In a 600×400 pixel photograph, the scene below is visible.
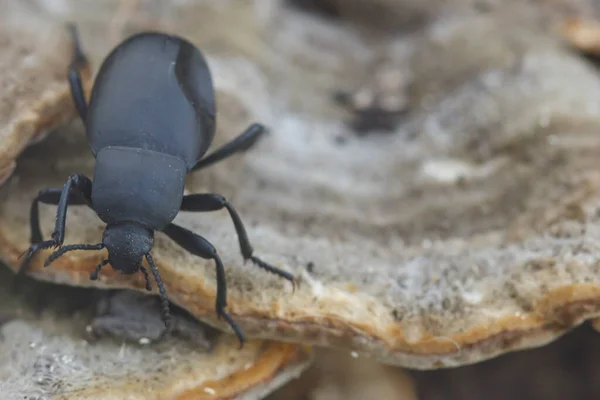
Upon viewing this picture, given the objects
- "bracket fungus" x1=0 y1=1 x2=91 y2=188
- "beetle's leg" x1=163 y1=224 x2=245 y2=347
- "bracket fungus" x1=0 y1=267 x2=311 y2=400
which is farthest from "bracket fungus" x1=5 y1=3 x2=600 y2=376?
"bracket fungus" x1=0 y1=1 x2=91 y2=188

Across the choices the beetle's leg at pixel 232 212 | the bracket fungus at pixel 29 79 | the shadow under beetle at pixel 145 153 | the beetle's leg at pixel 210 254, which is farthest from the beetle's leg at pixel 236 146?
the bracket fungus at pixel 29 79

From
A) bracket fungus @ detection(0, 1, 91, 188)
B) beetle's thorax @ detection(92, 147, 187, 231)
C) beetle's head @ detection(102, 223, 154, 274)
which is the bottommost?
beetle's head @ detection(102, 223, 154, 274)

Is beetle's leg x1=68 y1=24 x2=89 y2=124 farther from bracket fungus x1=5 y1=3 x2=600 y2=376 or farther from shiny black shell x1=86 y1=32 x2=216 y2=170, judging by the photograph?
bracket fungus x1=5 y1=3 x2=600 y2=376

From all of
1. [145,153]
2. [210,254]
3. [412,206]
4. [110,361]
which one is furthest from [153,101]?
[412,206]

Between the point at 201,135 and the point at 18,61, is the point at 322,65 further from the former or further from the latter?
the point at 18,61

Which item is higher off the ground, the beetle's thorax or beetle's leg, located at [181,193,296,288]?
the beetle's thorax

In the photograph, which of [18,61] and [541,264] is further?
[18,61]

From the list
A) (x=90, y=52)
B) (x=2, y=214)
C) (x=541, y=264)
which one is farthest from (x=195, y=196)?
(x=541, y=264)
